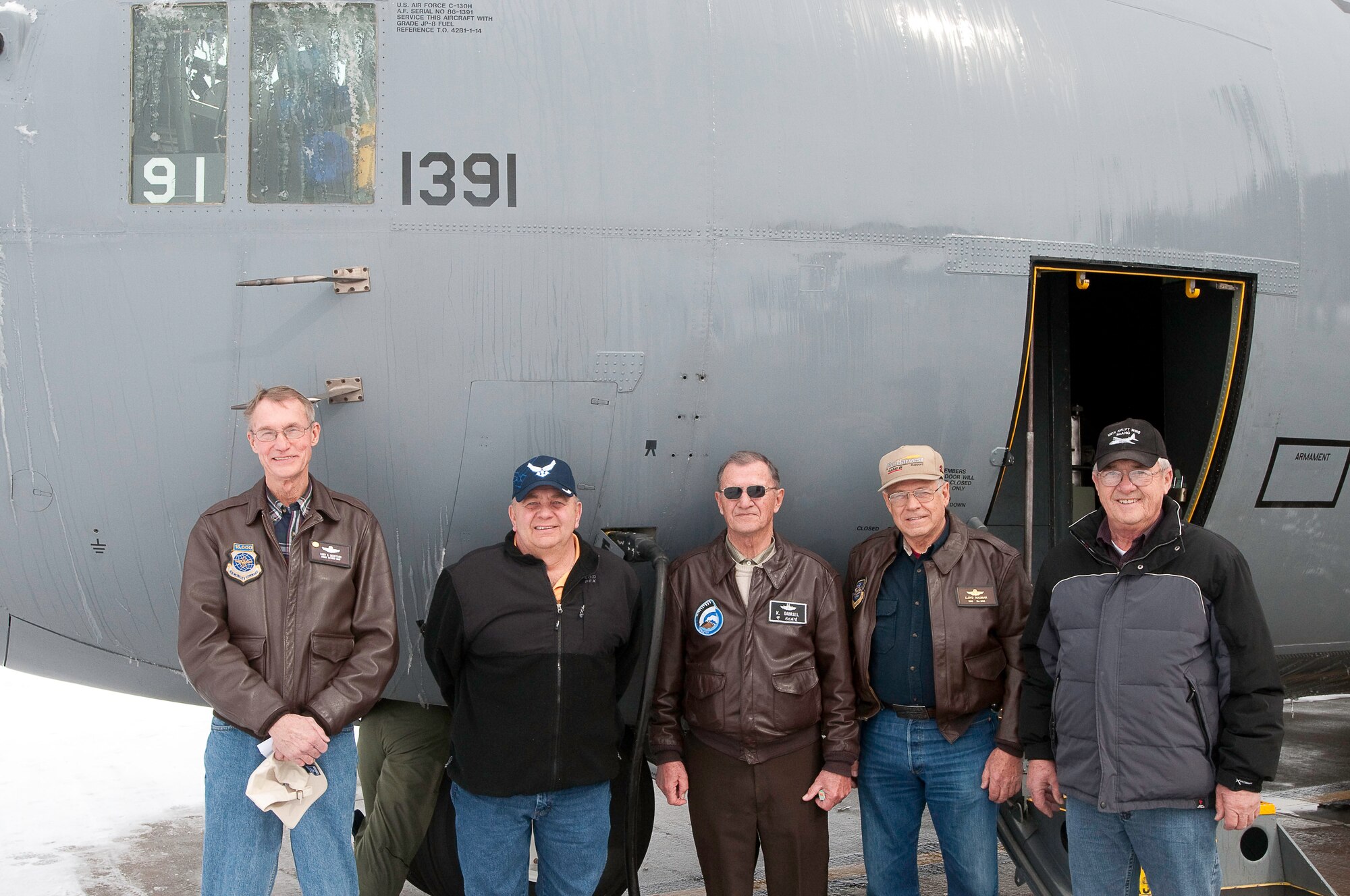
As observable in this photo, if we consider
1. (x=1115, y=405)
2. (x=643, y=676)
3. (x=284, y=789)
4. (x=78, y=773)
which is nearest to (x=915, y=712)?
(x=643, y=676)

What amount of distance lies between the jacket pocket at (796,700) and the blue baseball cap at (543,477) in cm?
96

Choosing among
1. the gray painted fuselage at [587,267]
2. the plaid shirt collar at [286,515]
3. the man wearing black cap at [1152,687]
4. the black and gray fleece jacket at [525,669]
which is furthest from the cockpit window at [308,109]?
the man wearing black cap at [1152,687]

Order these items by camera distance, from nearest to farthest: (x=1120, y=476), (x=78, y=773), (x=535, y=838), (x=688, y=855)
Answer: (x=1120, y=476) < (x=535, y=838) < (x=688, y=855) < (x=78, y=773)

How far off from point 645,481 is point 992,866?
180 centimetres

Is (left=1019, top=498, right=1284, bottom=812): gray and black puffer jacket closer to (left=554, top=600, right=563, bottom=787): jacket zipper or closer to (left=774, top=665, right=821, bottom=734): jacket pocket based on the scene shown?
(left=774, top=665, right=821, bottom=734): jacket pocket

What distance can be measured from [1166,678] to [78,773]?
26.5ft

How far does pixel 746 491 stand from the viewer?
11.9 ft

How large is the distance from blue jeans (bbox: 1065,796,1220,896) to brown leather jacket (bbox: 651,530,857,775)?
30.3 inches

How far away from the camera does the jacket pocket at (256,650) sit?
128 inches

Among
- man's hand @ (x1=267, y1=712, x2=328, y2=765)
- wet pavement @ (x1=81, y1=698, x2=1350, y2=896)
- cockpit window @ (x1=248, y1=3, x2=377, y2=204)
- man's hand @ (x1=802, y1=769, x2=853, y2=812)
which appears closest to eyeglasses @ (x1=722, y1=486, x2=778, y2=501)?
man's hand @ (x1=802, y1=769, x2=853, y2=812)

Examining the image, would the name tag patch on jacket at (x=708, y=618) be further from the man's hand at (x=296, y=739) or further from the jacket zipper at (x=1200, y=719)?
the jacket zipper at (x=1200, y=719)

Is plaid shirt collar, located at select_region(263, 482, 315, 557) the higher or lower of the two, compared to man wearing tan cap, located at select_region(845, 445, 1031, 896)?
higher

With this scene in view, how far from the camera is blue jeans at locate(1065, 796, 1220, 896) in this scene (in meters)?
3.21

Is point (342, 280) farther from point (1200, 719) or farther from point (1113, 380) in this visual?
point (1113, 380)
